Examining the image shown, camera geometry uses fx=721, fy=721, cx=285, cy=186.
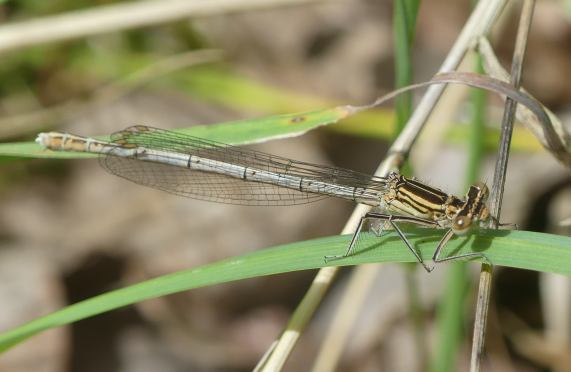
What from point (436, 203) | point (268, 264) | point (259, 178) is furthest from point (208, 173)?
point (268, 264)

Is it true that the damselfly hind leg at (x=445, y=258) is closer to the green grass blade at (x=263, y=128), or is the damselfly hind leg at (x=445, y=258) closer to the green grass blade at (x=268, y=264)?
the green grass blade at (x=268, y=264)

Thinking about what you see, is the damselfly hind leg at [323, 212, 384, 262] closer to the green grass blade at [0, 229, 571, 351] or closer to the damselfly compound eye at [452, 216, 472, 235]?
the green grass blade at [0, 229, 571, 351]

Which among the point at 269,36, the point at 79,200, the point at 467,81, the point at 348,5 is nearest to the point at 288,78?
the point at 269,36

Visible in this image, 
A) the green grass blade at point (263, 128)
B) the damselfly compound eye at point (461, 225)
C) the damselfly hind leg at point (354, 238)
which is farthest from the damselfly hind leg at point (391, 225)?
the green grass blade at point (263, 128)

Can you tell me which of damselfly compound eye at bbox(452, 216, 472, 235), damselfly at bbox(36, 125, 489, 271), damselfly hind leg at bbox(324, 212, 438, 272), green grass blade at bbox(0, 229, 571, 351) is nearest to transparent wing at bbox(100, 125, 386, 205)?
damselfly at bbox(36, 125, 489, 271)

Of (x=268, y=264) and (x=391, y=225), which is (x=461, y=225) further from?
(x=268, y=264)

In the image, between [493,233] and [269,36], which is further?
[269,36]

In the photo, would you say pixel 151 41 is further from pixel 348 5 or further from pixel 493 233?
pixel 493 233

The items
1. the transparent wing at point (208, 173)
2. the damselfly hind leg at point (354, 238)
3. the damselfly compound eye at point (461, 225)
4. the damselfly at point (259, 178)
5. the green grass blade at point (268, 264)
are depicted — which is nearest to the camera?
the green grass blade at point (268, 264)
